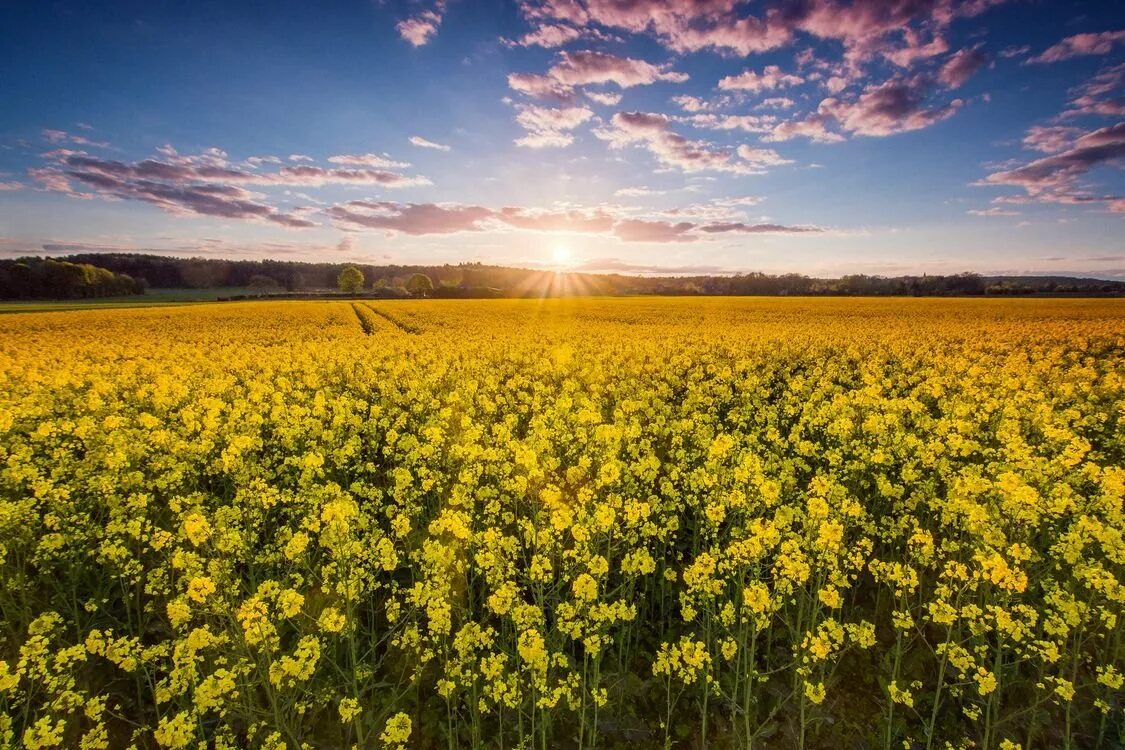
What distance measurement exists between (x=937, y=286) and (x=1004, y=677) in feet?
380

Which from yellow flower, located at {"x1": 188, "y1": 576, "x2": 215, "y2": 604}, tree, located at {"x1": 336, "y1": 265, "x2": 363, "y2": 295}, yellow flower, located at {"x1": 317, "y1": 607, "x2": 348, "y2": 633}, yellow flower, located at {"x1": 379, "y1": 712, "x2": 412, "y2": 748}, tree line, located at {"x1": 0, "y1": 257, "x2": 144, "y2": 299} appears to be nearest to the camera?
yellow flower, located at {"x1": 379, "y1": 712, "x2": 412, "y2": 748}

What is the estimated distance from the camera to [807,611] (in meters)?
6.33

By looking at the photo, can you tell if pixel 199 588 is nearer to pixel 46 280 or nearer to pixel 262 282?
pixel 46 280

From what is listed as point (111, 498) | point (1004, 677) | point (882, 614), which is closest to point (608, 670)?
point (882, 614)

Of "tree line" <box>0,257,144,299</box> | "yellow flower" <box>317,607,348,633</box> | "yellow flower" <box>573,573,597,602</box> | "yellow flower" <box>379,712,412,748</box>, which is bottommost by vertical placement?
"yellow flower" <box>379,712,412,748</box>

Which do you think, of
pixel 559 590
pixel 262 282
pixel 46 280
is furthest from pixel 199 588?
pixel 262 282

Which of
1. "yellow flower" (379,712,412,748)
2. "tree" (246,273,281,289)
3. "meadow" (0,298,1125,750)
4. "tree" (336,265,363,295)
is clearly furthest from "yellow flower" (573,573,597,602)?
"tree" (246,273,281,289)

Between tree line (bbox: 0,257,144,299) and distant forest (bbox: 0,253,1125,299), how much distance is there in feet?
0.41

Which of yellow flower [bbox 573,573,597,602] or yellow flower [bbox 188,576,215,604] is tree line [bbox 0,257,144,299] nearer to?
yellow flower [bbox 188,576,215,604]

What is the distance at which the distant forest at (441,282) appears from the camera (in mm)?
88375

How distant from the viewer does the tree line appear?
8538 centimetres

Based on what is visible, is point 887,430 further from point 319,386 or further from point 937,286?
point 937,286

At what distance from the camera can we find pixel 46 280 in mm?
86625

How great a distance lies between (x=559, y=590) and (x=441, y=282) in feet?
519
